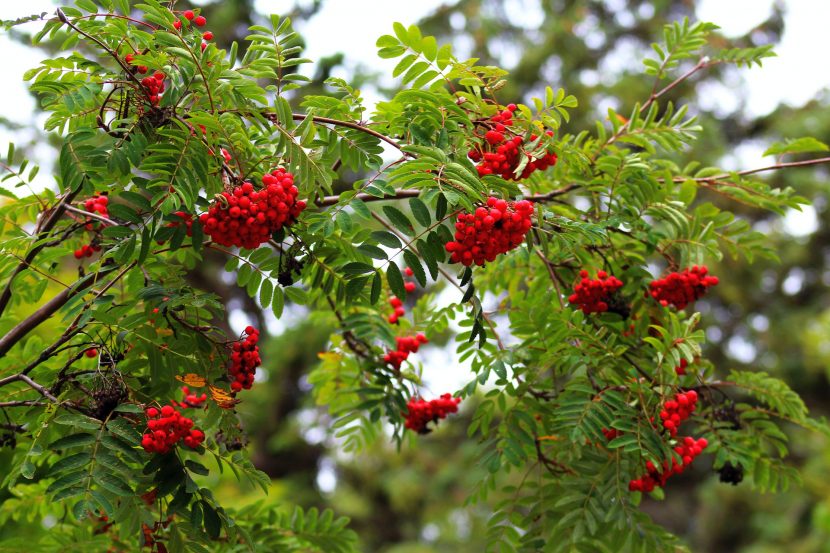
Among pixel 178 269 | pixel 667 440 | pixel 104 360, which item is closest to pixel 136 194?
pixel 178 269

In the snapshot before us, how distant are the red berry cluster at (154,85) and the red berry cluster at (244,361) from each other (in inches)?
26.0

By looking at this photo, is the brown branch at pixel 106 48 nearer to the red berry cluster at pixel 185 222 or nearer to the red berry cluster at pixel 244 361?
the red berry cluster at pixel 185 222

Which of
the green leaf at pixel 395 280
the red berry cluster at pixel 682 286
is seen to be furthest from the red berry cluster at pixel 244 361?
the red berry cluster at pixel 682 286

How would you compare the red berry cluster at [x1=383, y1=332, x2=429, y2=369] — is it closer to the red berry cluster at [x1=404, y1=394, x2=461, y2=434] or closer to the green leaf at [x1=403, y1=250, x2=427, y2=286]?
the red berry cluster at [x1=404, y1=394, x2=461, y2=434]

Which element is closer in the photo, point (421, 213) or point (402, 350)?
point (421, 213)

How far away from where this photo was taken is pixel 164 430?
2107 mm

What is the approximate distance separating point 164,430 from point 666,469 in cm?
148

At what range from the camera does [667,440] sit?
254 cm

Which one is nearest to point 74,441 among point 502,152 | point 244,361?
point 244,361

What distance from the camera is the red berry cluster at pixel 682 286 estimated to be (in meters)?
2.76

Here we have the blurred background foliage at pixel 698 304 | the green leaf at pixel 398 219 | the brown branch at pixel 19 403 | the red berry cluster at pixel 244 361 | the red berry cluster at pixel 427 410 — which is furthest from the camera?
the blurred background foliage at pixel 698 304

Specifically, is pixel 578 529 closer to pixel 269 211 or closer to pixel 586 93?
pixel 269 211

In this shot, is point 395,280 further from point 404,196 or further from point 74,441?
point 74,441

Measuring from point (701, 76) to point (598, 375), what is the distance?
12.9 m
